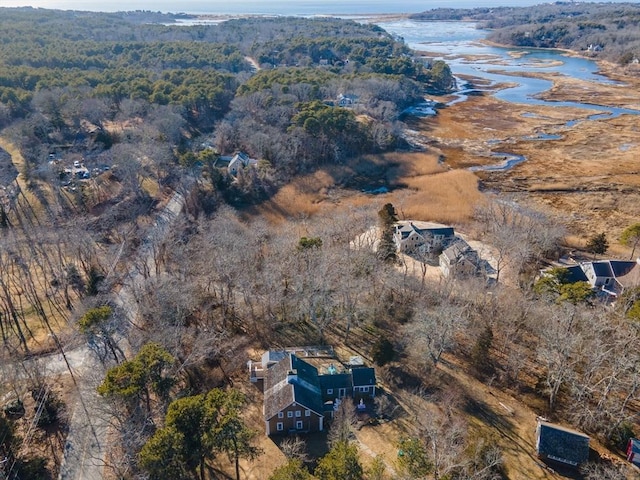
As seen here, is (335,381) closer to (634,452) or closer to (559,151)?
(634,452)

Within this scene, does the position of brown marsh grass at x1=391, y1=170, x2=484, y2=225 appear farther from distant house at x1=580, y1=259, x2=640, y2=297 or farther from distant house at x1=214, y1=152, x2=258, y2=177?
distant house at x1=214, y1=152, x2=258, y2=177

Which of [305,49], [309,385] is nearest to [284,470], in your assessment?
[309,385]

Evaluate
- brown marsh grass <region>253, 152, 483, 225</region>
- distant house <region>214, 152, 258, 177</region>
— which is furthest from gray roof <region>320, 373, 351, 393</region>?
distant house <region>214, 152, 258, 177</region>

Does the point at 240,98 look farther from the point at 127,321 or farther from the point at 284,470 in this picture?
the point at 284,470

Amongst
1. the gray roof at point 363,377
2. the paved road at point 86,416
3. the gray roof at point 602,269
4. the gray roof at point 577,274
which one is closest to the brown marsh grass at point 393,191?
the gray roof at point 577,274

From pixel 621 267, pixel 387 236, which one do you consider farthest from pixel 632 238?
pixel 387 236

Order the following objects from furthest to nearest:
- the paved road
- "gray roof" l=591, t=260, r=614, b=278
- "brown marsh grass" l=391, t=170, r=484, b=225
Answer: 1. "brown marsh grass" l=391, t=170, r=484, b=225
2. "gray roof" l=591, t=260, r=614, b=278
3. the paved road
